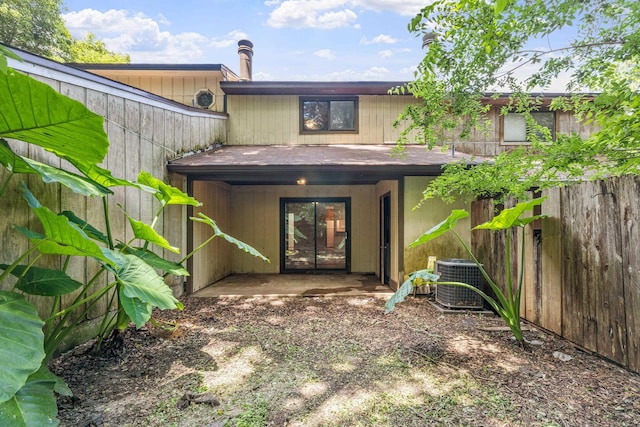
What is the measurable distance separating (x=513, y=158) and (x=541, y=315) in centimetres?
184

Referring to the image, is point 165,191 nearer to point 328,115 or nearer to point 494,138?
point 328,115

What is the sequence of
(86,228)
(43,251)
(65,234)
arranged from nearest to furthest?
(65,234), (43,251), (86,228)

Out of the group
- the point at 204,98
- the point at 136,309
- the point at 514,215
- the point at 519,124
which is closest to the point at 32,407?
the point at 136,309

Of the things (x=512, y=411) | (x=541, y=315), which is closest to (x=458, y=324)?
(x=541, y=315)

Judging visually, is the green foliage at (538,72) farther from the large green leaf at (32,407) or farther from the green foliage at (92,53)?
the green foliage at (92,53)

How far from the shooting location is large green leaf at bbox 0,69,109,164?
4.30 ft

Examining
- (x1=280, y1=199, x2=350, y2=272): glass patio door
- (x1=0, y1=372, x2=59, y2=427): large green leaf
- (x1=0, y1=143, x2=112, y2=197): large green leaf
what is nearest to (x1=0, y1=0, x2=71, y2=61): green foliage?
(x1=280, y1=199, x2=350, y2=272): glass patio door

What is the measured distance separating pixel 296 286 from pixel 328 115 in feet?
13.7

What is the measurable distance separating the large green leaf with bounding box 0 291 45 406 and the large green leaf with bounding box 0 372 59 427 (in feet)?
0.20

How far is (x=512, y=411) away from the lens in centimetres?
196

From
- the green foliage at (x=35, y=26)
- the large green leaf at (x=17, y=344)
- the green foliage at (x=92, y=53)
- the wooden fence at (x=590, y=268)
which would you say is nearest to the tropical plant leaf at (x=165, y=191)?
the large green leaf at (x=17, y=344)

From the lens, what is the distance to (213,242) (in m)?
6.41

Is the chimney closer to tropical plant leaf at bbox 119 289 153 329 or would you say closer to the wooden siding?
the wooden siding

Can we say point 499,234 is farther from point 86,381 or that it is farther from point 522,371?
point 86,381
